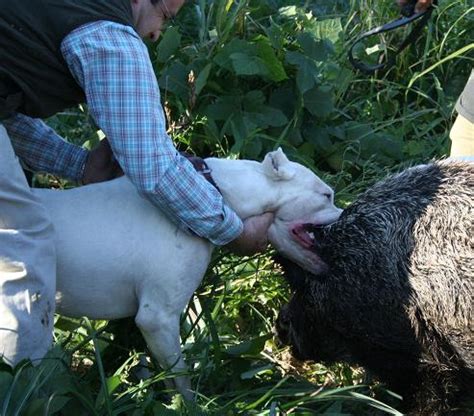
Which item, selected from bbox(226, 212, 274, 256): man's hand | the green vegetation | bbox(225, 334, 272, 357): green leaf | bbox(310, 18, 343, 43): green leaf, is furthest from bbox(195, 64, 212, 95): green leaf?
bbox(225, 334, 272, 357): green leaf

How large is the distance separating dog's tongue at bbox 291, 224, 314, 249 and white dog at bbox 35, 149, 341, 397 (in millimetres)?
130

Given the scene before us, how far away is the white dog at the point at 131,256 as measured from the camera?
3.68 m

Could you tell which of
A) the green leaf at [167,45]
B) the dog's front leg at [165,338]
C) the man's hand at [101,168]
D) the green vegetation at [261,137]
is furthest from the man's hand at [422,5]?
the dog's front leg at [165,338]

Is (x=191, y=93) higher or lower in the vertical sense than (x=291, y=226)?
lower

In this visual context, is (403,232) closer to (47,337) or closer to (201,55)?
(47,337)

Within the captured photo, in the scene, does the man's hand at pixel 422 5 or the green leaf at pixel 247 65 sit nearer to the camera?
the man's hand at pixel 422 5

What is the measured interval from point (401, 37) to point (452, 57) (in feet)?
1.56

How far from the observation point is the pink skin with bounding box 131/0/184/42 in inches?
150

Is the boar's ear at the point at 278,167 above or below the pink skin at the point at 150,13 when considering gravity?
below

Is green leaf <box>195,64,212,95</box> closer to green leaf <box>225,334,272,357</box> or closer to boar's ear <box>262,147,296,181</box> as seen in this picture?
boar's ear <box>262,147,296,181</box>

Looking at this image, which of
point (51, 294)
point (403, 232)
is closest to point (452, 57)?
point (403, 232)

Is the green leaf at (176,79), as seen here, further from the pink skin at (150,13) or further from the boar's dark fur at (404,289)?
the boar's dark fur at (404,289)

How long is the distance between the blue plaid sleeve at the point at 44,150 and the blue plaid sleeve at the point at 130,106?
67 cm

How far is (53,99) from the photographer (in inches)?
145
